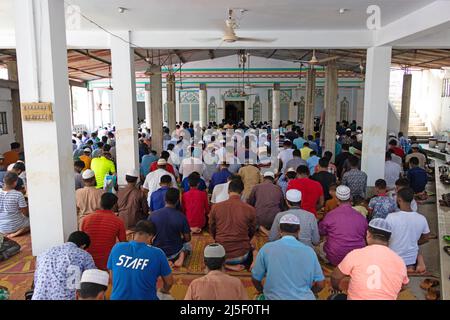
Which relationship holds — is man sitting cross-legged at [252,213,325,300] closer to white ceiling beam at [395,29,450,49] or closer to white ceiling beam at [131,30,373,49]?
white ceiling beam at [131,30,373,49]

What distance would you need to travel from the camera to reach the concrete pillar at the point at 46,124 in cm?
407

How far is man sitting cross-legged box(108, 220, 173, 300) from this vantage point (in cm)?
278

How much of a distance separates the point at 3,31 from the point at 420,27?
7.16 m

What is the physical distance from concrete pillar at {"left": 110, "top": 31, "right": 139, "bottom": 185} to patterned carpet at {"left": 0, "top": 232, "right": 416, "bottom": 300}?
8.89 feet

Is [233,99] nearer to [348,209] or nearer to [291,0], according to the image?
[291,0]

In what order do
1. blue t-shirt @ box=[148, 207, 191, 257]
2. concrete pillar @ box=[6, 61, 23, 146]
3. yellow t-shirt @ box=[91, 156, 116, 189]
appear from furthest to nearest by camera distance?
concrete pillar @ box=[6, 61, 23, 146]
yellow t-shirt @ box=[91, 156, 116, 189]
blue t-shirt @ box=[148, 207, 191, 257]

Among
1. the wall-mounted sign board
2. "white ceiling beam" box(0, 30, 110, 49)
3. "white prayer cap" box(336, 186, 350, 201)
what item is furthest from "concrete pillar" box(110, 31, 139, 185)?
"white prayer cap" box(336, 186, 350, 201)

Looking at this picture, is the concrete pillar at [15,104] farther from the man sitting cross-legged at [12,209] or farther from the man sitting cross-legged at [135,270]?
the man sitting cross-legged at [135,270]

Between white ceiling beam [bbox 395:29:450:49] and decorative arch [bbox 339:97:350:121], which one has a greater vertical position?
white ceiling beam [bbox 395:29:450:49]

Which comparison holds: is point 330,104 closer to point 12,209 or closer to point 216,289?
point 12,209

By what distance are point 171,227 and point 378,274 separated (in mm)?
2230

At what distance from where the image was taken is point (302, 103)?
18594 millimetres

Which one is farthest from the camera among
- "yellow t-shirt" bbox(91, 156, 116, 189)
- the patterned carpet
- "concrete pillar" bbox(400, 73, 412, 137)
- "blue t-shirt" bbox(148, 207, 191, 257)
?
"concrete pillar" bbox(400, 73, 412, 137)
